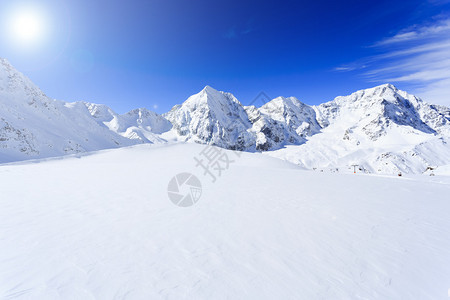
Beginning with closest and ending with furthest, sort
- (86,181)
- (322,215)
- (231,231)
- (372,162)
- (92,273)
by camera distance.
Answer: (92,273) < (231,231) < (322,215) < (86,181) < (372,162)

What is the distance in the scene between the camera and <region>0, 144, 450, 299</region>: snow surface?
3.89m

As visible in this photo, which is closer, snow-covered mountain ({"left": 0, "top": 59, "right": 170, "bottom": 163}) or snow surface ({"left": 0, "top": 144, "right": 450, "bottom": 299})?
snow surface ({"left": 0, "top": 144, "right": 450, "bottom": 299})

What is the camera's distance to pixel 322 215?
7.99 m

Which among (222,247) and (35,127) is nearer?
(222,247)

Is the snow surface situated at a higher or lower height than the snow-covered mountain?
lower

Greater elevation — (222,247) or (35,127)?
(35,127)

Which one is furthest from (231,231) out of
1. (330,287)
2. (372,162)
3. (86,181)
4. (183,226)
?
(372,162)

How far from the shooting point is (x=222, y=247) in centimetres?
543

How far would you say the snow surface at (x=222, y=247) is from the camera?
153 inches

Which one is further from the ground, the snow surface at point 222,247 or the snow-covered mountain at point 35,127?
the snow-covered mountain at point 35,127

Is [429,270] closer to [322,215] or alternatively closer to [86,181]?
[322,215]

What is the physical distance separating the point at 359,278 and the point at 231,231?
347 cm

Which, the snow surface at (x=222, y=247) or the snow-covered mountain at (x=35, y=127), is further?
the snow-covered mountain at (x=35, y=127)

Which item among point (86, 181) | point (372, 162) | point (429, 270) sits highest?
point (86, 181)
